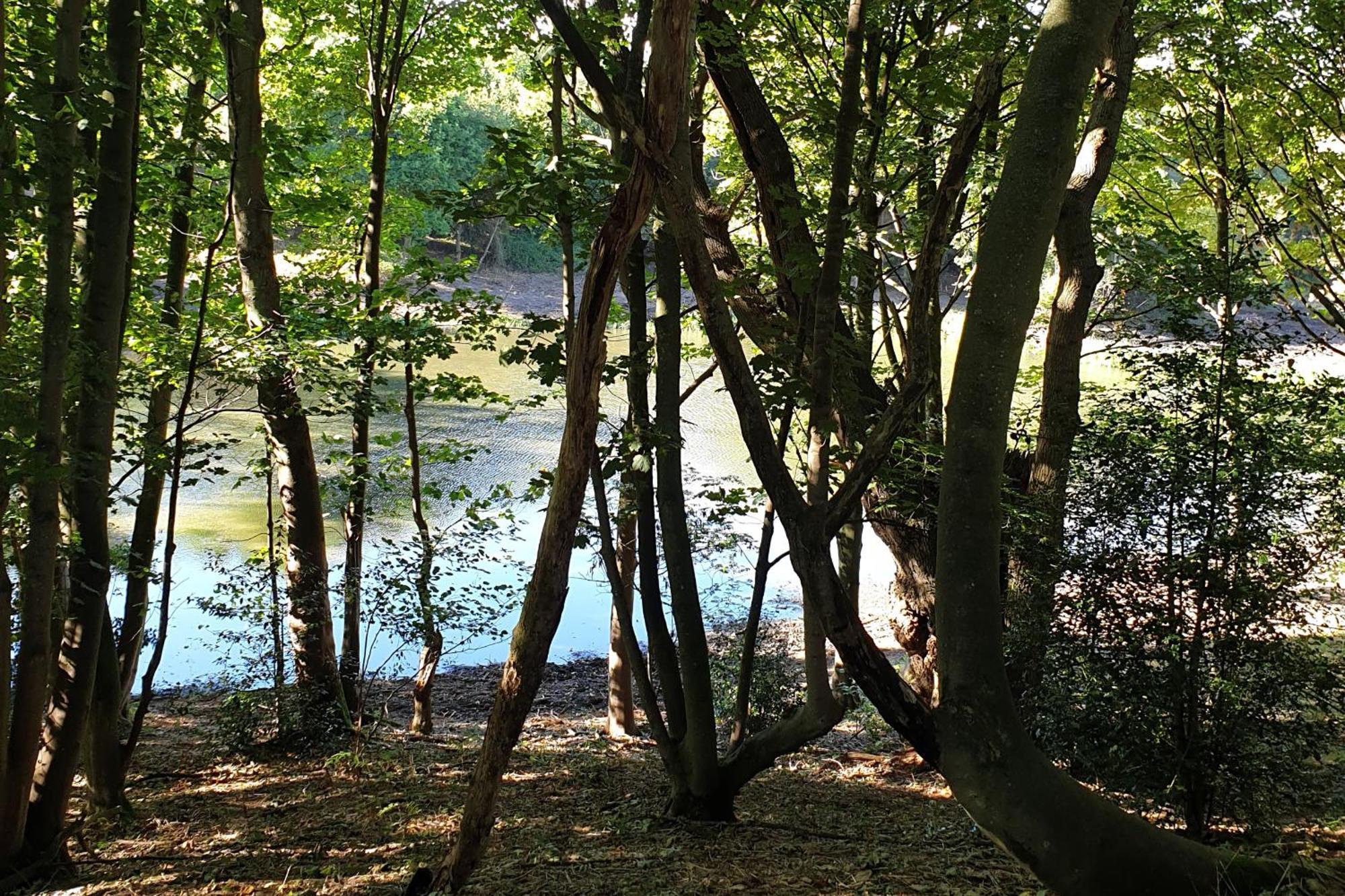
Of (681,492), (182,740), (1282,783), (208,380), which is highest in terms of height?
(208,380)

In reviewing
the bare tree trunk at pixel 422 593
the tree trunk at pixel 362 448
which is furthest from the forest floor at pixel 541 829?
the tree trunk at pixel 362 448

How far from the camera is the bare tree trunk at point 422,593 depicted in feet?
21.0

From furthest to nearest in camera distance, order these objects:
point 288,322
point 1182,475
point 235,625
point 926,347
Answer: point 235,625, point 288,322, point 1182,475, point 926,347

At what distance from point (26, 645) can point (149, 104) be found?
2.75 meters

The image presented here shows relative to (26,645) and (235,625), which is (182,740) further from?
(26,645)

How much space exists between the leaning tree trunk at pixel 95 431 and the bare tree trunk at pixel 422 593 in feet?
6.65

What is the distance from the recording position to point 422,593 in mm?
6383

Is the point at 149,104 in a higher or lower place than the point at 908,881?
higher

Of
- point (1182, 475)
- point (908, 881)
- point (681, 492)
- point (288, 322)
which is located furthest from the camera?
point (288, 322)

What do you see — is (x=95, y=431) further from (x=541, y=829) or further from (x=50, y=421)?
(x=541, y=829)

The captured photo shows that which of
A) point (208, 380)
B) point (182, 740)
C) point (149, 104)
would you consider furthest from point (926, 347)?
point (182, 740)

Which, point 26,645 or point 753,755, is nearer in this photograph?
point 26,645

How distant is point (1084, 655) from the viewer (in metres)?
4.17

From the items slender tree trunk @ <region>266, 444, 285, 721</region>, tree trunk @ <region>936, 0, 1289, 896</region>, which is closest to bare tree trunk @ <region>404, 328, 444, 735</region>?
slender tree trunk @ <region>266, 444, 285, 721</region>
